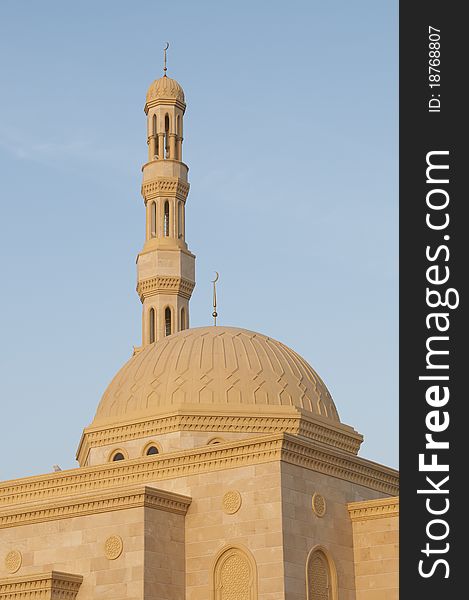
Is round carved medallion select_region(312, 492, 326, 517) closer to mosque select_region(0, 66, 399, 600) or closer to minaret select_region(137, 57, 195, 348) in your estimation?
mosque select_region(0, 66, 399, 600)

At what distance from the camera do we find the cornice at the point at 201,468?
22.0 metres

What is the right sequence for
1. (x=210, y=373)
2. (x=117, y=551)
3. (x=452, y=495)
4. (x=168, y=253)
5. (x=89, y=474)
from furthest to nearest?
(x=168, y=253) → (x=210, y=373) → (x=89, y=474) → (x=117, y=551) → (x=452, y=495)

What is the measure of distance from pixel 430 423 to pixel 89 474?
14899 millimetres

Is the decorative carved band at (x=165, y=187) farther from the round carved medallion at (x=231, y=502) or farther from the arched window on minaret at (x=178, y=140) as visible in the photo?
Answer: the round carved medallion at (x=231, y=502)

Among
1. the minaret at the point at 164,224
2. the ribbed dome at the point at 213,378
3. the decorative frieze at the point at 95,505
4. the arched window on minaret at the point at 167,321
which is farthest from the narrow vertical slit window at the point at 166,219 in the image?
the decorative frieze at the point at 95,505

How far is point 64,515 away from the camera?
22.9 m

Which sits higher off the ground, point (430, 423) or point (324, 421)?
point (324, 421)

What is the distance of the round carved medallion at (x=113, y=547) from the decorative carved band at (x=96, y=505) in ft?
1.74

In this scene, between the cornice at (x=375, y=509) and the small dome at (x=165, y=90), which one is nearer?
the cornice at (x=375, y=509)

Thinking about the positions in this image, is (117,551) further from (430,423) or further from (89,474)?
(430,423)

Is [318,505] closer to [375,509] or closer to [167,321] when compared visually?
[375,509]

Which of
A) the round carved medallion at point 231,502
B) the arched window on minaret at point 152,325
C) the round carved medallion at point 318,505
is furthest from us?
the arched window on minaret at point 152,325

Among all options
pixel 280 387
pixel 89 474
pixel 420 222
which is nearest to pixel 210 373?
pixel 280 387

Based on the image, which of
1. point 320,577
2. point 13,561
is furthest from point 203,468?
point 13,561
